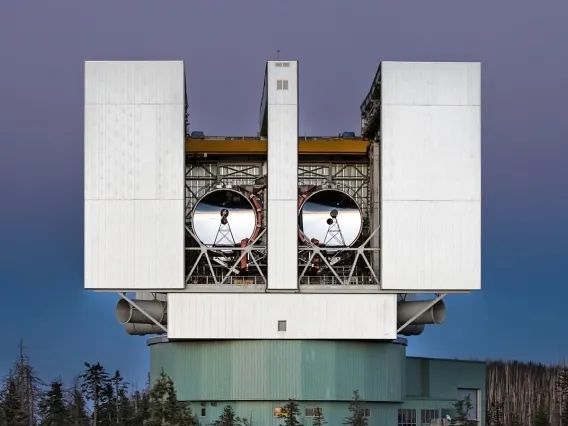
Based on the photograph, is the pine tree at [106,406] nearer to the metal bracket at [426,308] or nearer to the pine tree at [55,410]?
the pine tree at [55,410]

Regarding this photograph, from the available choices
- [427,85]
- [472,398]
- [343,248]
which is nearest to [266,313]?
[343,248]

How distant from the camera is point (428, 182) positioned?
279 feet

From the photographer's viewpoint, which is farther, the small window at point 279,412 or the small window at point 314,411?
the small window at point 314,411

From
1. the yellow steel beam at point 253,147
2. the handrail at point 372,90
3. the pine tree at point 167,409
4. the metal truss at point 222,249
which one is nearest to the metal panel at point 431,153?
the handrail at point 372,90

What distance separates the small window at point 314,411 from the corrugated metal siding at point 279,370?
621 mm

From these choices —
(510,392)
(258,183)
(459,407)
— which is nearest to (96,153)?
(258,183)

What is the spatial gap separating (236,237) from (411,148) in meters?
11.1

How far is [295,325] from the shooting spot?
8544cm

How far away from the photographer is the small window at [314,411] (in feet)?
281

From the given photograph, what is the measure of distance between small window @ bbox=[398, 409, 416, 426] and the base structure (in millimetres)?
1243

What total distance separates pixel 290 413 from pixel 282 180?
41.5ft

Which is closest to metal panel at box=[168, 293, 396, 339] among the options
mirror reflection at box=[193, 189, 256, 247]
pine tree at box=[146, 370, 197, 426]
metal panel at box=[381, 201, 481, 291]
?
metal panel at box=[381, 201, 481, 291]

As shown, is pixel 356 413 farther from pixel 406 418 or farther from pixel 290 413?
pixel 406 418

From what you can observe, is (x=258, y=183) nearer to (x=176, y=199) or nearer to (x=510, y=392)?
(x=176, y=199)
